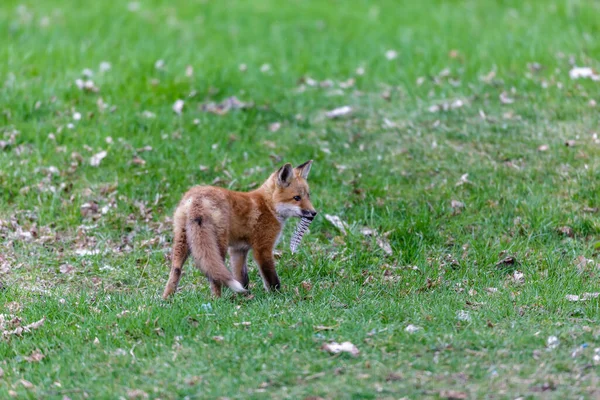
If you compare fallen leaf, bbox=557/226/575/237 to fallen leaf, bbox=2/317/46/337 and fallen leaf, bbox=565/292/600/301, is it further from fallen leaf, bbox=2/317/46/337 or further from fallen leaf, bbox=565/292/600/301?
fallen leaf, bbox=2/317/46/337

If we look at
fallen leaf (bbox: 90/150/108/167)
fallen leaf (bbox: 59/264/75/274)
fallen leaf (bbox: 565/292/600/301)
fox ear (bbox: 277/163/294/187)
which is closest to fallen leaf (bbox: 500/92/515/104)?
fallen leaf (bbox: 565/292/600/301)

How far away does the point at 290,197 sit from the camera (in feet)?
24.8

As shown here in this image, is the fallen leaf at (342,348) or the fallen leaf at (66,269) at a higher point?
the fallen leaf at (342,348)

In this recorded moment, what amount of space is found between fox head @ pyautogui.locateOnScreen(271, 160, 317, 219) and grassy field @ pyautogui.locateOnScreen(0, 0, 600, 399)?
694 mm

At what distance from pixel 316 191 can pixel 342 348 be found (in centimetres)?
385

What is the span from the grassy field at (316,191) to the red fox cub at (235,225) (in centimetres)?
28

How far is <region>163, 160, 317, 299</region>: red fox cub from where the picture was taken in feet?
22.4

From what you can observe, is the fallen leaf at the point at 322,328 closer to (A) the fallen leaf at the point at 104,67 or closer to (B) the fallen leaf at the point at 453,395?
(B) the fallen leaf at the point at 453,395

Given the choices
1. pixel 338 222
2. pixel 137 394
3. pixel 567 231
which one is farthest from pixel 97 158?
pixel 567 231

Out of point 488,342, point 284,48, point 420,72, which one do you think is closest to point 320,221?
Result: point 488,342

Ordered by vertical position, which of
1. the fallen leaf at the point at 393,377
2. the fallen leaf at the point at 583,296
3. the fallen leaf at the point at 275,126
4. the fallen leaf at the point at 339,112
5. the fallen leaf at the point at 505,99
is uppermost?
→ the fallen leaf at the point at 505,99

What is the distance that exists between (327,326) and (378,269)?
6.18 ft

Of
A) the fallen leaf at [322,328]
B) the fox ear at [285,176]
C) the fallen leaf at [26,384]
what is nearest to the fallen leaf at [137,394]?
the fallen leaf at [26,384]

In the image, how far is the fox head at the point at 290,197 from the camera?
7.56m
